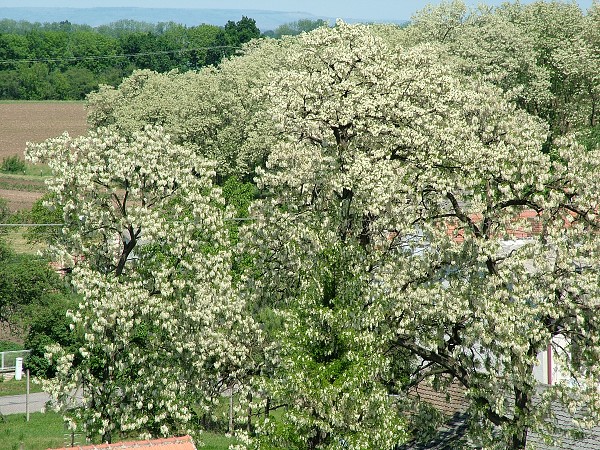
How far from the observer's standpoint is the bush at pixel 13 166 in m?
122

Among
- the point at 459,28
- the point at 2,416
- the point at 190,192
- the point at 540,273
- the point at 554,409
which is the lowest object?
the point at 2,416

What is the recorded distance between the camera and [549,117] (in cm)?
8656

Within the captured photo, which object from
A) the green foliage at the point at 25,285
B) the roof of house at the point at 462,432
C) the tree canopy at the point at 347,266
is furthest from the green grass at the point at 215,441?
the green foliage at the point at 25,285

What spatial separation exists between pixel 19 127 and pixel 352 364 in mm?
137488

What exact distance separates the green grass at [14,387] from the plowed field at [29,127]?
52.9 m

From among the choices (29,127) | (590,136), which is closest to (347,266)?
(590,136)

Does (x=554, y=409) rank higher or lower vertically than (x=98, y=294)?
lower

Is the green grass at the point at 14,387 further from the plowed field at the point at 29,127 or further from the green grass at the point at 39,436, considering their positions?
the plowed field at the point at 29,127

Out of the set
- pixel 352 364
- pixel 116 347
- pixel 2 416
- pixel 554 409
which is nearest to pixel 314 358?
pixel 352 364

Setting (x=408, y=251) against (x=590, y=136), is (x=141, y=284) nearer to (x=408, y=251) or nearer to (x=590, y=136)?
(x=408, y=251)

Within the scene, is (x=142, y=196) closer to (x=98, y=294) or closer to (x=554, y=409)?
(x=98, y=294)

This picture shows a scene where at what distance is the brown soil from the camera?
468 feet

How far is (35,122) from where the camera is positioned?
158750mm

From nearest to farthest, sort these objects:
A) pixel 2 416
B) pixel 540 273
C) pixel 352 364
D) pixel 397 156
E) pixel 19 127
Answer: pixel 352 364
pixel 540 273
pixel 397 156
pixel 2 416
pixel 19 127
